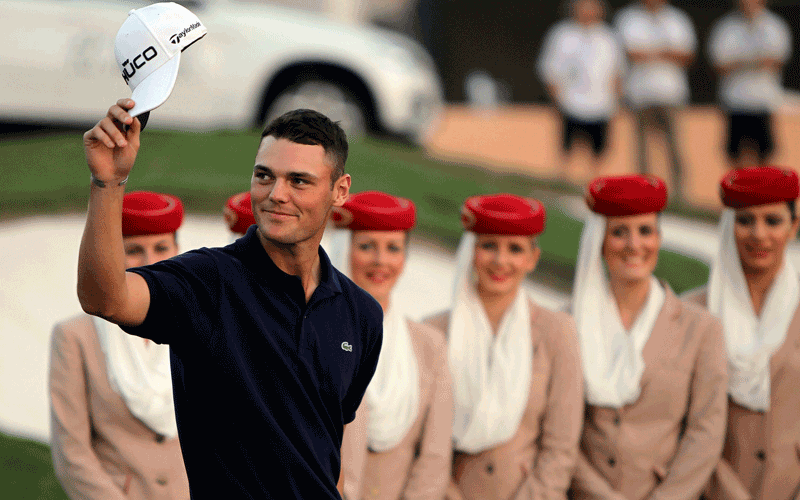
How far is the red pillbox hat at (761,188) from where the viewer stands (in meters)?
4.24

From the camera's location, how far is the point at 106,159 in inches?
76.2

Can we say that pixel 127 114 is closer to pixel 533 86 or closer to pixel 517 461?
pixel 517 461

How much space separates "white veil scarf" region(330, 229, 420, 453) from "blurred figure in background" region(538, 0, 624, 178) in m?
5.53

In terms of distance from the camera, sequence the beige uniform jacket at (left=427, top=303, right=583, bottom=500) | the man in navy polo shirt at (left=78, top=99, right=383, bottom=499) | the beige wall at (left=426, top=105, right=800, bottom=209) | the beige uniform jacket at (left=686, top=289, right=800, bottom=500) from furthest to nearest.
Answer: the beige wall at (left=426, top=105, right=800, bottom=209), the beige uniform jacket at (left=686, top=289, right=800, bottom=500), the beige uniform jacket at (left=427, top=303, right=583, bottom=500), the man in navy polo shirt at (left=78, top=99, right=383, bottom=499)

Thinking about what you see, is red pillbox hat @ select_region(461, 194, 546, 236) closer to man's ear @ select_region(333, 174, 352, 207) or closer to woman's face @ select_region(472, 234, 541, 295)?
woman's face @ select_region(472, 234, 541, 295)

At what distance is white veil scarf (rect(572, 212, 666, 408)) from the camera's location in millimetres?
4109

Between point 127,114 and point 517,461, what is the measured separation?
256cm

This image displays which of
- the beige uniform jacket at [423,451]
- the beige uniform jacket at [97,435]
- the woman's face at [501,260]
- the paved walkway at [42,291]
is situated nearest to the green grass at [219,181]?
the paved walkway at [42,291]

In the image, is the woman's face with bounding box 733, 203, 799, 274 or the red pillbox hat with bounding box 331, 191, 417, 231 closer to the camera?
the red pillbox hat with bounding box 331, 191, 417, 231

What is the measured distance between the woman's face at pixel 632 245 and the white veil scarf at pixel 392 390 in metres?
0.93

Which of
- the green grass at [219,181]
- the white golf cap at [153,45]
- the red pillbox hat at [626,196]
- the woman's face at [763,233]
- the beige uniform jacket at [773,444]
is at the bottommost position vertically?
the beige uniform jacket at [773,444]

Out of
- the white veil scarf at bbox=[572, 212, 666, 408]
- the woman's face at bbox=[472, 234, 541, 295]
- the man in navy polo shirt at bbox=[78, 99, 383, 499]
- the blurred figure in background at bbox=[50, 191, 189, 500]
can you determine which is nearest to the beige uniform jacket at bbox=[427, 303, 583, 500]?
the white veil scarf at bbox=[572, 212, 666, 408]

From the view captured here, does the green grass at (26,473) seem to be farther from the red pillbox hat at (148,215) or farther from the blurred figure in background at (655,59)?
the blurred figure in background at (655,59)

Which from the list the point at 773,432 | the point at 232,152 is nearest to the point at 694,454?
the point at 773,432
